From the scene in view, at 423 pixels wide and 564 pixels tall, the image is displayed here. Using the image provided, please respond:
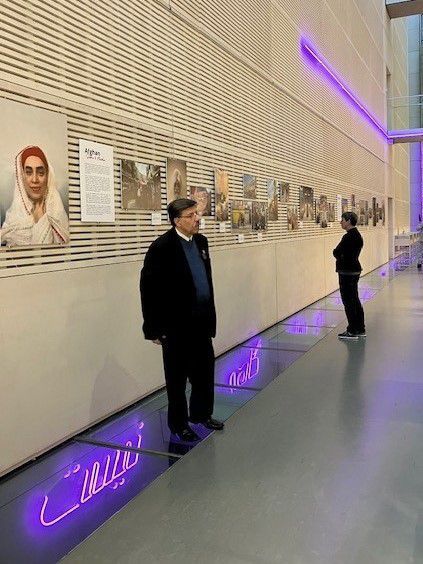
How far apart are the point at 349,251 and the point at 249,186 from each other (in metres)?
1.70

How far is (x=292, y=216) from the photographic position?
9.59 metres

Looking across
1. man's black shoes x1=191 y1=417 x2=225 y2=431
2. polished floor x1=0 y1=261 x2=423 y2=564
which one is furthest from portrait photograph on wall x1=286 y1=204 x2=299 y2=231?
man's black shoes x1=191 y1=417 x2=225 y2=431

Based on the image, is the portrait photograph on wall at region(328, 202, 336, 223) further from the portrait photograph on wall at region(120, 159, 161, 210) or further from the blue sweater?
the blue sweater

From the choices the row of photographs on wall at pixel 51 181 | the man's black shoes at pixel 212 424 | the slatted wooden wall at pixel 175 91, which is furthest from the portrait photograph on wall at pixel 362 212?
the man's black shoes at pixel 212 424

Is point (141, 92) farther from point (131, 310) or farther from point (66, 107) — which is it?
point (131, 310)

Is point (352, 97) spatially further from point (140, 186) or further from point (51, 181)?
point (51, 181)

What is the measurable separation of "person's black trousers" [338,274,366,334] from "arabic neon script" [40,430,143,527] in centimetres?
424

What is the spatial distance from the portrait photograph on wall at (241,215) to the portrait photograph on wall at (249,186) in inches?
5.2

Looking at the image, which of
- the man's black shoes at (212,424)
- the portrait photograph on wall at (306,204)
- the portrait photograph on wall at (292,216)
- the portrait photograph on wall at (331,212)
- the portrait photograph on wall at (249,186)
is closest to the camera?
the man's black shoes at (212,424)

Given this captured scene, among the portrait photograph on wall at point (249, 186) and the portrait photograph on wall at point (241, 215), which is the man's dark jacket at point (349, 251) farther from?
the portrait photograph on wall at point (249, 186)

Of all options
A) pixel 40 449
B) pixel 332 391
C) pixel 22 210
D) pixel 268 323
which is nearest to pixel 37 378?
pixel 40 449

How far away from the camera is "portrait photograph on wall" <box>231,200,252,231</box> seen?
716cm

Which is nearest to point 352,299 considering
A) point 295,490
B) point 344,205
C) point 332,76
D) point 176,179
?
point 176,179

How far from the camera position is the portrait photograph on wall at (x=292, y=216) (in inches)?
370
